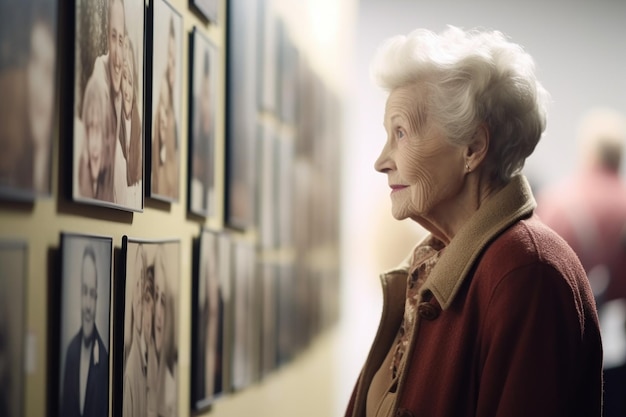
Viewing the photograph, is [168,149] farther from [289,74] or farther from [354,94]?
[354,94]

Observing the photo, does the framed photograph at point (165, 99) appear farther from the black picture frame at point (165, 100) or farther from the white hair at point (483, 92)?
the white hair at point (483, 92)

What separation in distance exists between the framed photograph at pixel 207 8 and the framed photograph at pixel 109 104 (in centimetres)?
59

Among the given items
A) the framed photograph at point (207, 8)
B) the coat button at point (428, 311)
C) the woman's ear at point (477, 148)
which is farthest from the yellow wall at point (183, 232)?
the woman's ear at point (477, 148)

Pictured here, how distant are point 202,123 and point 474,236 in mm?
1175

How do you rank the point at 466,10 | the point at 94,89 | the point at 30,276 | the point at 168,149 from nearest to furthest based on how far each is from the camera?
the point at 30,276, the point at 94,89, the point at 168,149, the point at 466,10

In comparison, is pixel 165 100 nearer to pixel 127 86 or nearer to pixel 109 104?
pixel 127 86

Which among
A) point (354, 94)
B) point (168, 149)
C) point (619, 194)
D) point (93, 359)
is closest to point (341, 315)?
point (354, 94)

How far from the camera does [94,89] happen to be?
7.04 ft

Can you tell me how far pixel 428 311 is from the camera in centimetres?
248

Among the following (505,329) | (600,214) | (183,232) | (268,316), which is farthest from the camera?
(600,214)

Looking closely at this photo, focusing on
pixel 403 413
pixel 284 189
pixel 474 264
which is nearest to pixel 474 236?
pixel 474 264

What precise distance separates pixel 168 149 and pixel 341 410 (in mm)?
5004

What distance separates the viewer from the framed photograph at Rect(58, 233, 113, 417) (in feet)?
6.53

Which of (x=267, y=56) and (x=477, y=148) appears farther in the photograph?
(x=267, y=56)
